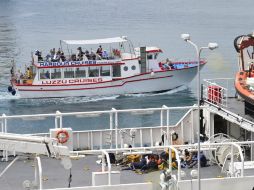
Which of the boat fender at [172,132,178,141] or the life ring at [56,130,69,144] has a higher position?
the life ring at [56,130,69,144]

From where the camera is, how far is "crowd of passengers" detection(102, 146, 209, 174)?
23.1 metres

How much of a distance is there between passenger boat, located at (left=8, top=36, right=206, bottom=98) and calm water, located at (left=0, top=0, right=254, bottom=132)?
104 cm

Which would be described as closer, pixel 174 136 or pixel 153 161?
pixel 153 161

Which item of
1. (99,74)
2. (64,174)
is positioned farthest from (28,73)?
(64,174)

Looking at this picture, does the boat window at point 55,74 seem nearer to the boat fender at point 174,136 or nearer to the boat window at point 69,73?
the boat window at point 69,73

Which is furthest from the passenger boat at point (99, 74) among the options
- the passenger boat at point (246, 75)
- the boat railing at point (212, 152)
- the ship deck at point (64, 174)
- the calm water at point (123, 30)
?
the boat railing at point (212, 152)

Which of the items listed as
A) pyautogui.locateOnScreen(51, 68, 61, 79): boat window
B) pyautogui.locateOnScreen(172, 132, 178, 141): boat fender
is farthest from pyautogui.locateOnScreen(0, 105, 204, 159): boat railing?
pyautogui.locateOnScreen(51, 68, 61, 79): boat window

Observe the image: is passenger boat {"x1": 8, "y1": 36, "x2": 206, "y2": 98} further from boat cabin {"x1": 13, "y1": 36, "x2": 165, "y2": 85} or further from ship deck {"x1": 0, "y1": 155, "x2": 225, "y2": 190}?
ship deck {"x1": 0, "y1": 155, "x2": 225, "y2": 190}

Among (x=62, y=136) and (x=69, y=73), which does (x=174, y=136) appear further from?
(x=69, y=73)

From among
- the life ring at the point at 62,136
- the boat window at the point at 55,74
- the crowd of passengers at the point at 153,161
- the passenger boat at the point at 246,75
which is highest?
the passenger boat at the point at 246,75

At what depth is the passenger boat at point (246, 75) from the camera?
88.7 ft

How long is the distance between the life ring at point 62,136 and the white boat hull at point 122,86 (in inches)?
2229

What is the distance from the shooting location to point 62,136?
81.2 ft

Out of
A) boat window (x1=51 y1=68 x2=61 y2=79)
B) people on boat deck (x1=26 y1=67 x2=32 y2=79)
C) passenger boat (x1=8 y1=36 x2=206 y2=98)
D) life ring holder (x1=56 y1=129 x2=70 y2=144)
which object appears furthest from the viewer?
people on boat deck (x1=26 y1=67 x2=32 y2=79)
